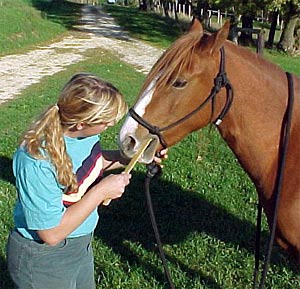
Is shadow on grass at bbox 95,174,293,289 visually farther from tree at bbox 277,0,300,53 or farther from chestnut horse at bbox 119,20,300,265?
tree at bbox 277,0,300,53

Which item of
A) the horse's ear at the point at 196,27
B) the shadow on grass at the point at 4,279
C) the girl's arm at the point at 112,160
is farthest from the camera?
the shadow on grass at the point at 4,279

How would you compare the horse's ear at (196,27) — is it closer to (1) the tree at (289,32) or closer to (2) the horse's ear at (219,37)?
(2) the horse's ear at (219,37)

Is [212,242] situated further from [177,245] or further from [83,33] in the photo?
[83,33]

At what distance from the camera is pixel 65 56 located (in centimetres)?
1780

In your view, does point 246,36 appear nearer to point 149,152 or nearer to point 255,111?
point 255,111

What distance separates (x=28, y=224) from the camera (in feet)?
8.14

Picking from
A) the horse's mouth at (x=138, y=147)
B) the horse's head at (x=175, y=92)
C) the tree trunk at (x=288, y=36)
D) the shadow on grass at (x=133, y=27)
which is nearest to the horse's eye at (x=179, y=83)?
the horse's head at (x=175, y=92)

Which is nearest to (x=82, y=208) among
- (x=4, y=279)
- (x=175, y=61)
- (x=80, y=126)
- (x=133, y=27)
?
(x=80, y=126)

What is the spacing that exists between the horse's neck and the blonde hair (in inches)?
23.4

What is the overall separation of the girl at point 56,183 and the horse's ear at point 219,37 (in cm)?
49

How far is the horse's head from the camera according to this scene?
2660mm

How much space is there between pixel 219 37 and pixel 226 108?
36cm

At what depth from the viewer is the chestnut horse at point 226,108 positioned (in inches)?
105

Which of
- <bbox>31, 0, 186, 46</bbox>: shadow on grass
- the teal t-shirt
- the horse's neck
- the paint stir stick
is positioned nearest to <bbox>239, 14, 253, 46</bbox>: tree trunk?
<bbox>31, 0, 186, 46</bbox>: shadow on grass
